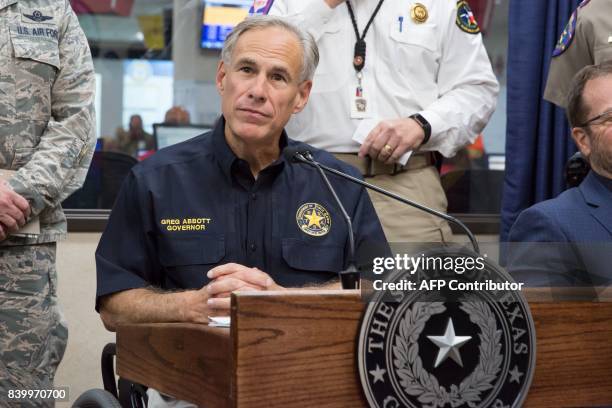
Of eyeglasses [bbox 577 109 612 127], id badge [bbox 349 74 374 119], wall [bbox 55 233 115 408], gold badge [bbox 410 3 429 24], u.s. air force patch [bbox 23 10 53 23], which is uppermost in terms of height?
gold badge [bbox 410 3 429 24]

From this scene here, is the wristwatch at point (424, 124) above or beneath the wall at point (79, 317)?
above

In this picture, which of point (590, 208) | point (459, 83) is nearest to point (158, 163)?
point (590, 208)

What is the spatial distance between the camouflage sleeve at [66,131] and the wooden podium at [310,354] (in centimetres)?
134

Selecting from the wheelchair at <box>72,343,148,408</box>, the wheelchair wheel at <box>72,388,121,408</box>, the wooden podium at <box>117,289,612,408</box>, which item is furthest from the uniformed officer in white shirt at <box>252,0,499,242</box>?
the wooden podium at <box>117,289,612,408</box>

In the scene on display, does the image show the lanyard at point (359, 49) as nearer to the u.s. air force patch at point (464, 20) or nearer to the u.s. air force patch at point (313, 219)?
the u.s. air force patch at point (464, 20)

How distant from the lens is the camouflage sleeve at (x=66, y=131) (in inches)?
107

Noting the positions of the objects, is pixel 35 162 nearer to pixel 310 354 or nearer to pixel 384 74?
pixel 384 74

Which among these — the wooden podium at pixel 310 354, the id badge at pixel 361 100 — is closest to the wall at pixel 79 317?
the id badge at pixel 361 100

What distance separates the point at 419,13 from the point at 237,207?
3.57 ft

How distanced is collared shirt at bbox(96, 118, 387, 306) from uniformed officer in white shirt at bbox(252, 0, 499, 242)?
0.63 meters

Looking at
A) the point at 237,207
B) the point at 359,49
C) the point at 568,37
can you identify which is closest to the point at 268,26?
the point at 237,207

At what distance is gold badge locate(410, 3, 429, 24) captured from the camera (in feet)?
9.70

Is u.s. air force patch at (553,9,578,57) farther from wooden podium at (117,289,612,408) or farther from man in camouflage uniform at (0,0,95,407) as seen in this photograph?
wooden podium at (117,289,612,408)

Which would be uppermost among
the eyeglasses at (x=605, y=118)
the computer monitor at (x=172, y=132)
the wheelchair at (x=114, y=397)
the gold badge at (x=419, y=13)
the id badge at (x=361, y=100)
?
the gold badge at (x=419, y=13)
